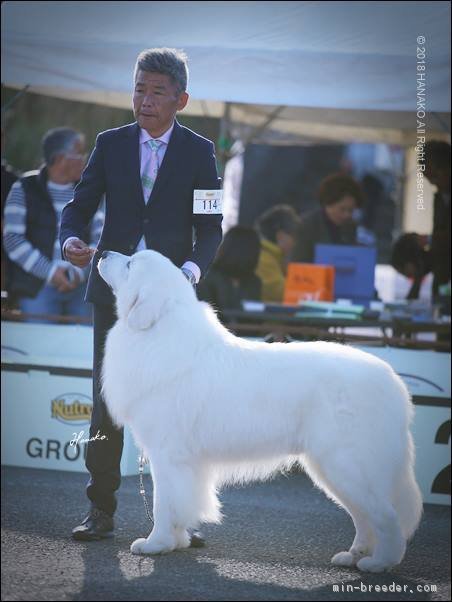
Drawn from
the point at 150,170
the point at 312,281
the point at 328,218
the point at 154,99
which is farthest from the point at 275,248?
the point at 154,99

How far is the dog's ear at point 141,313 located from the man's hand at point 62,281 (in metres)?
3.96

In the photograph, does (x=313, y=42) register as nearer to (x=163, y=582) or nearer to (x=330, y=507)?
(x=330, y=507)

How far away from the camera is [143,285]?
4348mm

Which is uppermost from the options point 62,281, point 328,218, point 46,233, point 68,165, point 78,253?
point 68,165

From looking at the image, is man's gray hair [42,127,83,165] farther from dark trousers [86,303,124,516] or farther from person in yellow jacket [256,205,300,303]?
dark trousers [86,303,124,516]

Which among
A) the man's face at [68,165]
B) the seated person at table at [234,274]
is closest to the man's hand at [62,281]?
the man's face at [68,165]

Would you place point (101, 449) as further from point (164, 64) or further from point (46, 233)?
point (46, 233)

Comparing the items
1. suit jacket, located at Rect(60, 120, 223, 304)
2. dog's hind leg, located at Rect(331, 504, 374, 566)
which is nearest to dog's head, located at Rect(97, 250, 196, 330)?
suit jacket, located at Rect(60, 120, 223, 304)

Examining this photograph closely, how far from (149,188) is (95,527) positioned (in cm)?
174

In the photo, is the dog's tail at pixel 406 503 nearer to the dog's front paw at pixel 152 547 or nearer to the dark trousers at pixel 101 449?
the dog's front paw at pixel 152 547

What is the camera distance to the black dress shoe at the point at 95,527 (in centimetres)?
491

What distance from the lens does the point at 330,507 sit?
6359mm

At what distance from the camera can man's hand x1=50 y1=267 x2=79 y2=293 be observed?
8.26 metres

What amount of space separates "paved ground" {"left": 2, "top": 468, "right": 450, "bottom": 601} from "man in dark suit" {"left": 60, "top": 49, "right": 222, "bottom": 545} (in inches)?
12.0
